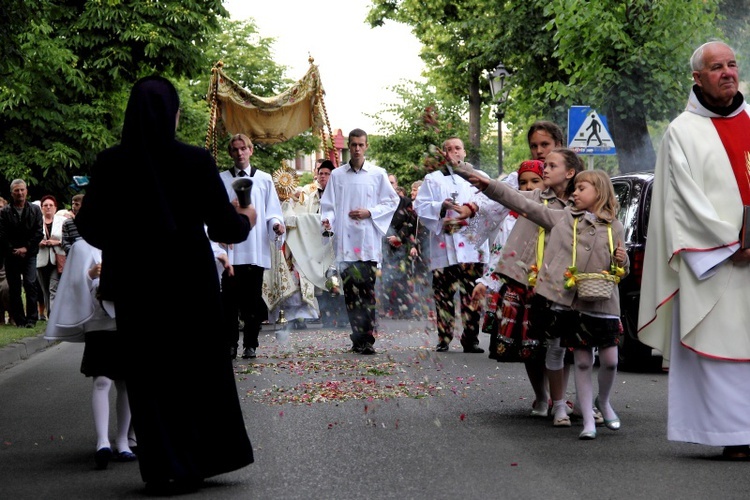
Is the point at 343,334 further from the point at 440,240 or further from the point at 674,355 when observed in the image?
the point at 674,355

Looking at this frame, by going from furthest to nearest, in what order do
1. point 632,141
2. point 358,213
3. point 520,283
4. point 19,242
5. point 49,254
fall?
point 632,141 < point 49,254 < point 19,242 < point 358,213 < point 520,283

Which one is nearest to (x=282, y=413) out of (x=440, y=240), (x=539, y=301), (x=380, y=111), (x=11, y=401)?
(x=539, y=301)

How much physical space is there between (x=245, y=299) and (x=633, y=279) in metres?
4.00

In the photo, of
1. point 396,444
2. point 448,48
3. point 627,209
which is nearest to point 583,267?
point 396,444

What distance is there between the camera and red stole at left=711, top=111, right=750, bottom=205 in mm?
7625

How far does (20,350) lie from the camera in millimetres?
15984

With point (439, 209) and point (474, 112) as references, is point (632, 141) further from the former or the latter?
point (474, 112)

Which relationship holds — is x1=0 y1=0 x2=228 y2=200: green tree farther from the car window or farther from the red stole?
the red stole

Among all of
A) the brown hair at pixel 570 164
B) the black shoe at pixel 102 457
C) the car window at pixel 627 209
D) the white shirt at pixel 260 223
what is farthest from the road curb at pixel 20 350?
the brown hair at pixel 570 164

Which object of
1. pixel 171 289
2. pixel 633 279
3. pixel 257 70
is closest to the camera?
pixel 171 289

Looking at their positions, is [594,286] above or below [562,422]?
above

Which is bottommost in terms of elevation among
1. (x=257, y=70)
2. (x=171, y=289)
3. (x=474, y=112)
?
(x=171, y=289)

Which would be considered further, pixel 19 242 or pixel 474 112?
pixel 474 112

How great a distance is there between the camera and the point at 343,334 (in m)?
17.8
